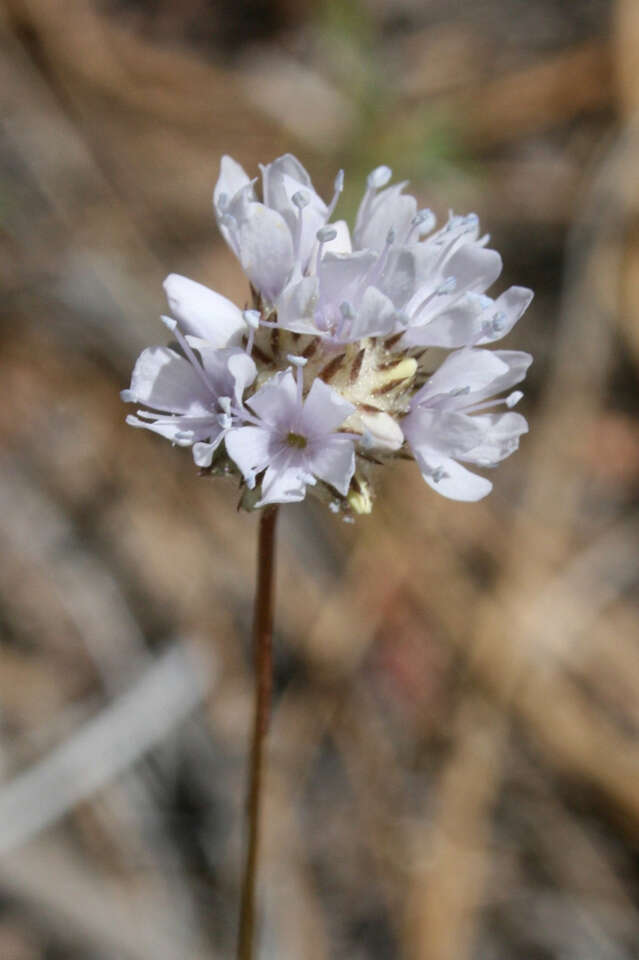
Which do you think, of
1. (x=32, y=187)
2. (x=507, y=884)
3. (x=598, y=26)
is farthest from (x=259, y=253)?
(x=598, y=26)

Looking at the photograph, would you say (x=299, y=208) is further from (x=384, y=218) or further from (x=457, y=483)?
(x=457, y=483)

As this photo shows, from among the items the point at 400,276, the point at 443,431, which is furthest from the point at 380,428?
the point at 400,276

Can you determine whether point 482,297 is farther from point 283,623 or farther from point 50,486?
point 50,486

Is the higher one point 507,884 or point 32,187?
point 32,187

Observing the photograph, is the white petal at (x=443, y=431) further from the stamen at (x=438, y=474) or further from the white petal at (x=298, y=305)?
the white petal at (x=298, y=305)

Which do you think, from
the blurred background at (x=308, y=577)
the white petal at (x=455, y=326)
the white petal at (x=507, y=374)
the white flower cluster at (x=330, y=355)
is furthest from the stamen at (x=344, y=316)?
the blurred background at (x=308, y=577)

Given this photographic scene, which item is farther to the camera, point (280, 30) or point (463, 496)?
point (280, 30)
